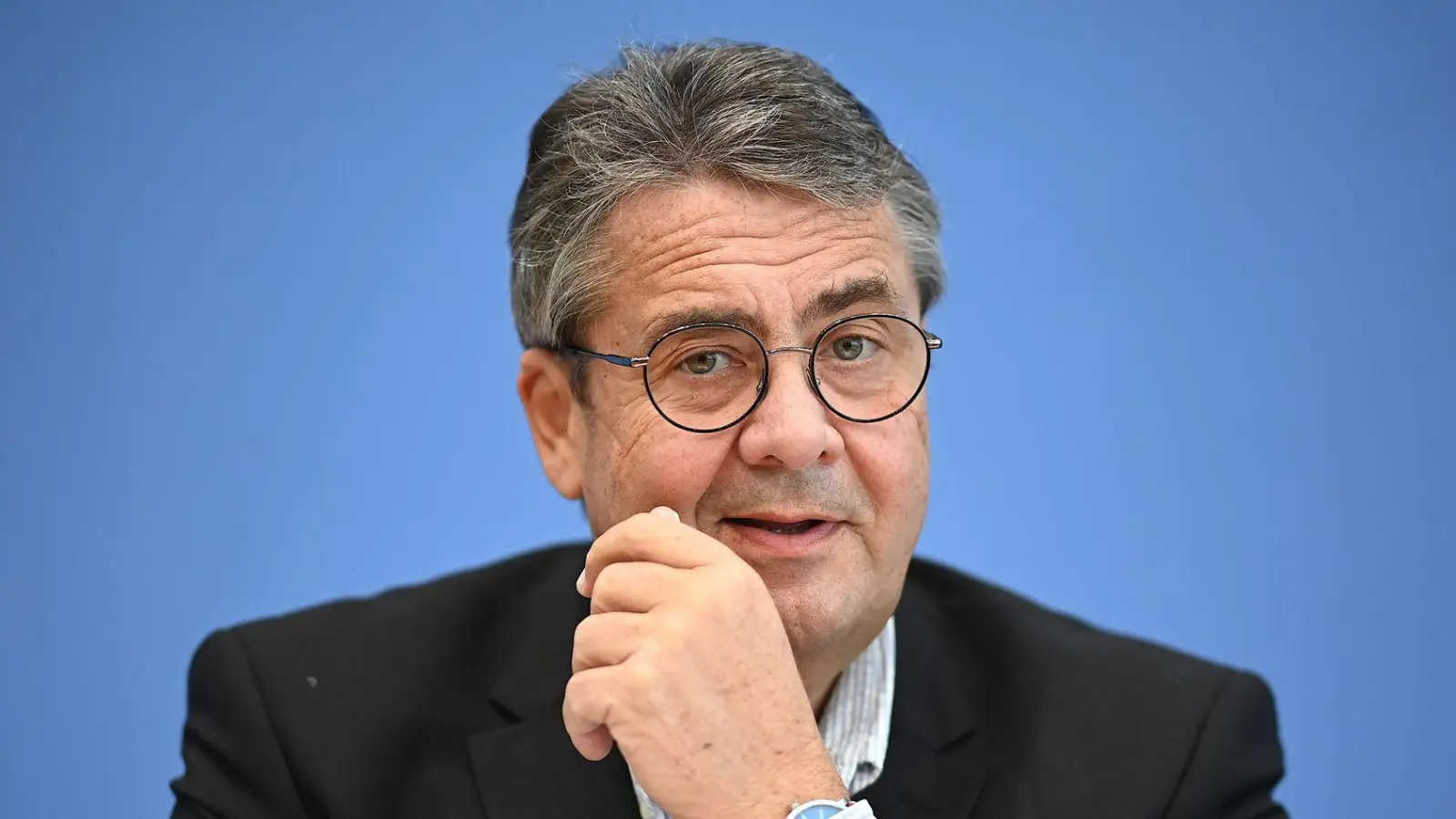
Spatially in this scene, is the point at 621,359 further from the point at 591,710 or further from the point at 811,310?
the point at 591,710

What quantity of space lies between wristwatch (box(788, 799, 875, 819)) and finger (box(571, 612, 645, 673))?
33 centimetres

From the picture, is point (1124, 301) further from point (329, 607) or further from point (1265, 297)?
point (329, 607)

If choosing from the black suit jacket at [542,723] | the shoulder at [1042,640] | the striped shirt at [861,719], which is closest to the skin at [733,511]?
the striped shirt at [861,719]

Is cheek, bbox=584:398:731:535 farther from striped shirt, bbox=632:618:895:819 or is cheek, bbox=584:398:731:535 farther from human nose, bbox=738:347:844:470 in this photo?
striped shirt, bbox=632:618:895:819

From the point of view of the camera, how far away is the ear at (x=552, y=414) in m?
2.59

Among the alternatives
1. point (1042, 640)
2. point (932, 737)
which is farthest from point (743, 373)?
point (1042, 640)

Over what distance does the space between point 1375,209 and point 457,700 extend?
286 cm

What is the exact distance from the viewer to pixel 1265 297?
3904 millimetres

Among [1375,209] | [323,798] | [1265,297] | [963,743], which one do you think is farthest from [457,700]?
[1375,209]

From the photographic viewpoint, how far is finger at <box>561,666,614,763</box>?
2.05 meters

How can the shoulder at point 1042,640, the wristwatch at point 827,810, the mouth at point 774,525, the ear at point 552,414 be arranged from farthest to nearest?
the shoulder at point 1042,640, the ear at point 552,414, the mouth at point 774,525, the wristwatch at point 827,810

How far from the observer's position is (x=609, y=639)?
208 centimetres

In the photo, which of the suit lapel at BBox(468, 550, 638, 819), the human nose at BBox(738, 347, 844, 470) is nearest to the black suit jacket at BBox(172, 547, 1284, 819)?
the suit lapel at BBox(468, 550, 638, 819)

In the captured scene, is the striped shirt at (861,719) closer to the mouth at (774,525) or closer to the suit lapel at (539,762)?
the suit lapel at (539,762)
